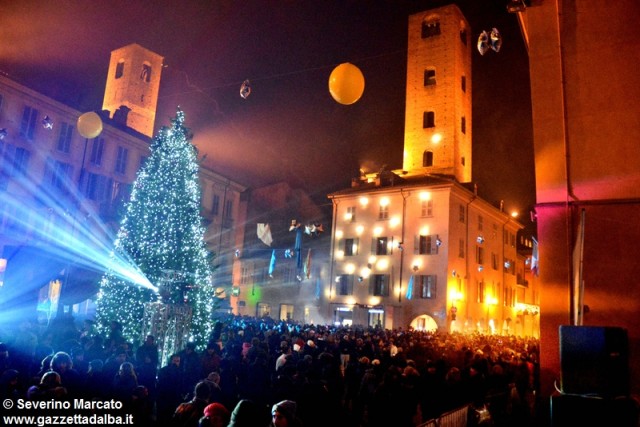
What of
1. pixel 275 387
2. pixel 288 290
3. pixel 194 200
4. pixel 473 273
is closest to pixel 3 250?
pixel 194 200

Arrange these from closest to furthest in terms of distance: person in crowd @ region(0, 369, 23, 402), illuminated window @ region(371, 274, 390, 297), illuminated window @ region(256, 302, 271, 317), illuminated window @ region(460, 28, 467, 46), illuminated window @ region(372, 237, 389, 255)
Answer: person in crowd @ region(0, 369, 23, 402), illuminated window @ region(371, 274, 390, 297), illuminated window @ region(372, 237, 389, 255), illuminated window @ region(460, 28, 467, 46), illuminated window @ region(256, 302, 271, 317)

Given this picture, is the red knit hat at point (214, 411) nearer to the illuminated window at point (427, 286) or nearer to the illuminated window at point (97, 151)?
the illuminated window at point (427, 286)

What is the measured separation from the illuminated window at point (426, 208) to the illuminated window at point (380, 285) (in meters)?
5.29

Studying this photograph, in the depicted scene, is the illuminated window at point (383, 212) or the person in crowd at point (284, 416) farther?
the illuminated window at point (383, 212)

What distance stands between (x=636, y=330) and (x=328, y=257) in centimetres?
3268

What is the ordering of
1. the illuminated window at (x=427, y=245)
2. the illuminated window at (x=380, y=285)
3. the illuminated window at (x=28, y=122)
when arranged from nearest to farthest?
the illuminated window at (x=28, y=122) → the illuminated window at (x=427, y=245) → the illuminated window at (x=380, y=285)

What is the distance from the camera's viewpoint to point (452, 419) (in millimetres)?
6938

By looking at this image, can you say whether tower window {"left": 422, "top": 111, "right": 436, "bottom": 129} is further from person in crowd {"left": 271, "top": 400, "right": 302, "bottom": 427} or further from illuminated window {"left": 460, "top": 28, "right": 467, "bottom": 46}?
person in crowd {"left": 271, "top": 400, "right": 302, "bottom": 427}

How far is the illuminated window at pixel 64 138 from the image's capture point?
99.7 ft

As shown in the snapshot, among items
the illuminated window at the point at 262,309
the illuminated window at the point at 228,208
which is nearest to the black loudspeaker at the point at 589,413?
the illuminated window at the point at 262,309

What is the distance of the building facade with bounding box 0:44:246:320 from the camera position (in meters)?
22.5

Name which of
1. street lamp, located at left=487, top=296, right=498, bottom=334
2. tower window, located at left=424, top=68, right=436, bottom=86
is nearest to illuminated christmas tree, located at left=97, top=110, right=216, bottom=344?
street lamp, located at left=487, top=296, right=498, bottom=334

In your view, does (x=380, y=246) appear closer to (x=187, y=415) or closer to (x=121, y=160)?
(x=121, y=160)

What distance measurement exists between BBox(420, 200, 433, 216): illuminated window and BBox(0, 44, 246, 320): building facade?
15.1m
